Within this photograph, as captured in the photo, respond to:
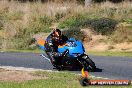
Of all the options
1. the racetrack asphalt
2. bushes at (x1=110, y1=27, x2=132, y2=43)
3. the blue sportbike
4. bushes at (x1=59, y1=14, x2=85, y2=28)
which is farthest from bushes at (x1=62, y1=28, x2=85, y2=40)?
the blue sportbike

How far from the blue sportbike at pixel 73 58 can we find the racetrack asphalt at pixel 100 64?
1.51 feet

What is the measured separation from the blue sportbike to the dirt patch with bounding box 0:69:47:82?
1.82 metres

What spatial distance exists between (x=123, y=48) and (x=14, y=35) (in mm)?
7270

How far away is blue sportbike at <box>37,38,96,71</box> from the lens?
16.4 meters

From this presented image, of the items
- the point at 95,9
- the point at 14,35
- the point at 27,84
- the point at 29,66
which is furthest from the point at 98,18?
the point at 27,84

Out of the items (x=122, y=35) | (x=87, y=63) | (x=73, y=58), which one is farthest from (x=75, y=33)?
(x=87, y=63)

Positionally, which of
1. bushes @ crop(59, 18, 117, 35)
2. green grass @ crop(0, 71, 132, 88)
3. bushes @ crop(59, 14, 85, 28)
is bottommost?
bushes @ crop(59, 14, 85, 28)

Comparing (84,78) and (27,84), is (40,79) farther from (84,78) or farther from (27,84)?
(84,78)

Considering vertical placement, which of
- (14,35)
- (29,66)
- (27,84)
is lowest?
(14,35)

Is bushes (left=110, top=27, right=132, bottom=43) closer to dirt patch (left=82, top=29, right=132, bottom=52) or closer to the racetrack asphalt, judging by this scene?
dirt patch (left=82, top=29, right=132, bottom=52)

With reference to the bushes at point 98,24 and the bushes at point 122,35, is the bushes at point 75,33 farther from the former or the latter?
→ the bushes at point 122,35

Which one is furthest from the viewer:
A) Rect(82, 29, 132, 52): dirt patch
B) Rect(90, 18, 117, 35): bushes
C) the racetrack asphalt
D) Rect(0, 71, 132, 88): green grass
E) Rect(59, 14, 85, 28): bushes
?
Rect(59, 14, 85, 28): bushes

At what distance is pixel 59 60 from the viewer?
16.7 m

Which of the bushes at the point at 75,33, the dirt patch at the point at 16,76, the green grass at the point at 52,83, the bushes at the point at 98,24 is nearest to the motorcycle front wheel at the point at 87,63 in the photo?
the green grass at the point at 52,83
